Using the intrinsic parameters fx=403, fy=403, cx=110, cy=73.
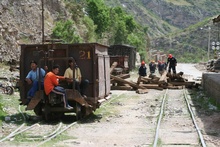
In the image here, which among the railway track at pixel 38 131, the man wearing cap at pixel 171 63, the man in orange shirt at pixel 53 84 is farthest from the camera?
the man wearing cap at pixel 171 63

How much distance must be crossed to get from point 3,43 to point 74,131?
81.8 ft

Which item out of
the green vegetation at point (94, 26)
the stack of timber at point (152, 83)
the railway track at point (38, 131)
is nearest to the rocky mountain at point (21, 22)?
the green vegetation at point (94, 26)

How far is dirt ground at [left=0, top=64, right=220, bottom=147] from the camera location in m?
9.53

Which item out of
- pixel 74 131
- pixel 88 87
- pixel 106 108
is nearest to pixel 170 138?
pixel 74 131

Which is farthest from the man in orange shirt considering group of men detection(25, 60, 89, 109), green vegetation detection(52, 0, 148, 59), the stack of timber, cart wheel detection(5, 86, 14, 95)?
green vegetation detection(52, 0, 148, 59)

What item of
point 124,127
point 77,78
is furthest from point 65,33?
point 124,127

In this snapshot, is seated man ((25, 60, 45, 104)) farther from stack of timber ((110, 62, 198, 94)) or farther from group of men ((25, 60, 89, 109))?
stack of timber ((110, 62, 198, 94))

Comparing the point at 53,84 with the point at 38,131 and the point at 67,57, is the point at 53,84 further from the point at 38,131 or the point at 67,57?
the point at 38,131

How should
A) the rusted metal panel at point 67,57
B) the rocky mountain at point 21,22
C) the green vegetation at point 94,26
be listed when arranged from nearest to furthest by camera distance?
the rusted metal panel at point 67,57, the rocky mountain at point 21,22, the green vegetation at point 94,26

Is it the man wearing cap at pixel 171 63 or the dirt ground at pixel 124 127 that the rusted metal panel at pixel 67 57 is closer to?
the dirt ground at pixel 124 127

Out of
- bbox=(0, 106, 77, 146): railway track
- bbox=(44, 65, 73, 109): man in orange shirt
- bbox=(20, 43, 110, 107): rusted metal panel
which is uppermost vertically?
bbox=(20, 43, 110, 107): rusted metal panel

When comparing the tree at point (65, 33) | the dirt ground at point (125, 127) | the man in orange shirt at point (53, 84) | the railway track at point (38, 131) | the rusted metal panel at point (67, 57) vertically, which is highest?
the tree at point (65, 33)

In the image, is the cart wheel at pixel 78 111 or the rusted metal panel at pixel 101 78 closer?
the cart wheel at pixel 78 111

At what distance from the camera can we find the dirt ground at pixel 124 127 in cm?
953
